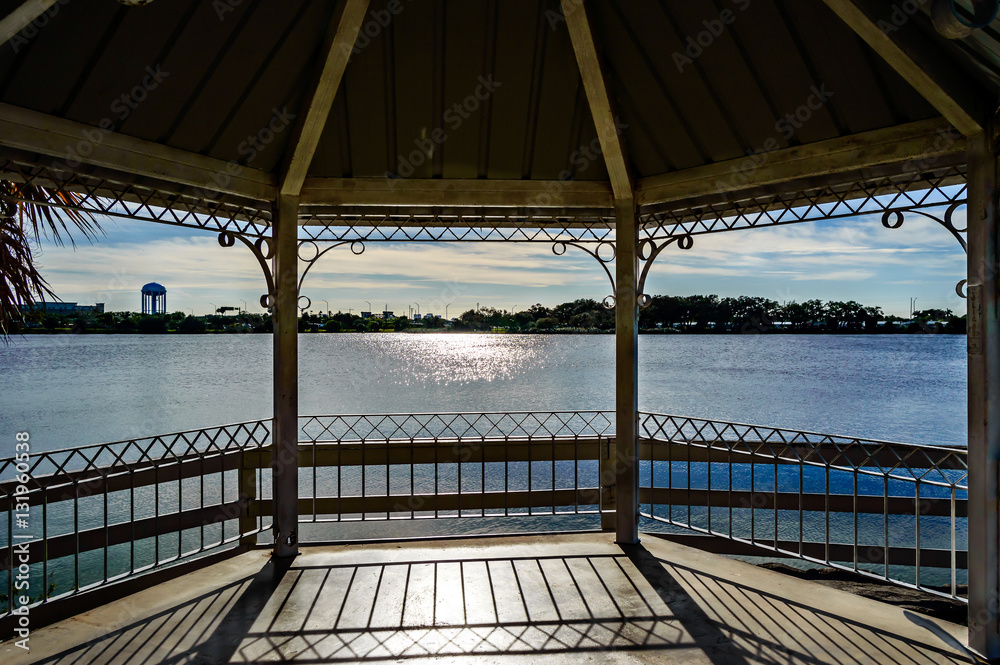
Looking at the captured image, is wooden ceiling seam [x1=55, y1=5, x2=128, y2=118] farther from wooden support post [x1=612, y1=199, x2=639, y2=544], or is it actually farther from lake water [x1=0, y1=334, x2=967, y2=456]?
lake water [x1=0, y1=334, x2=967, y2=456]

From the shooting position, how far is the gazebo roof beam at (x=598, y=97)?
15.6ft

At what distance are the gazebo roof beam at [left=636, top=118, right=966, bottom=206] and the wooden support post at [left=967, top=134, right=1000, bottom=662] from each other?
35 centimetres

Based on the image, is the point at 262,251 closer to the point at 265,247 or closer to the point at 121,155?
the point at 265,247

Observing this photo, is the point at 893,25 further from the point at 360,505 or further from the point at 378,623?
the point at 360,505

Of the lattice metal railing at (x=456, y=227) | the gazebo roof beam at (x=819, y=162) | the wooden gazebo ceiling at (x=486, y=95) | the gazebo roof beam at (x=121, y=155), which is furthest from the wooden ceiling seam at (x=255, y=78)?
the gazebo roof beam at (x=819, y=162)

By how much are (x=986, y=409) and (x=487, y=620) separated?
4.00 metres

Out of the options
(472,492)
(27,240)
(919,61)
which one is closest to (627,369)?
(919,61)

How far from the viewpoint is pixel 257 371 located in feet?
195

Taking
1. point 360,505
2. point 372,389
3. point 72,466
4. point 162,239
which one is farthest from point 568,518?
point 162,239

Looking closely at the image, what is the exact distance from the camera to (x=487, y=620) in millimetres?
4465

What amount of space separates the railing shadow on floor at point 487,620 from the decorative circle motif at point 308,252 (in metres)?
3.21

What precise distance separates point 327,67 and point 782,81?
3.93 metres

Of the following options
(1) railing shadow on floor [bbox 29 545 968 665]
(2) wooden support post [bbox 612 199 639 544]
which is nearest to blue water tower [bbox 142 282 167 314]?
(1) railing shadow on floor [bbox 29 545 968 665]

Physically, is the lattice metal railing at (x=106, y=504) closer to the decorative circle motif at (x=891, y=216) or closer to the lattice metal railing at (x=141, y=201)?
the lattice metal railing at (x=141, y=201)
